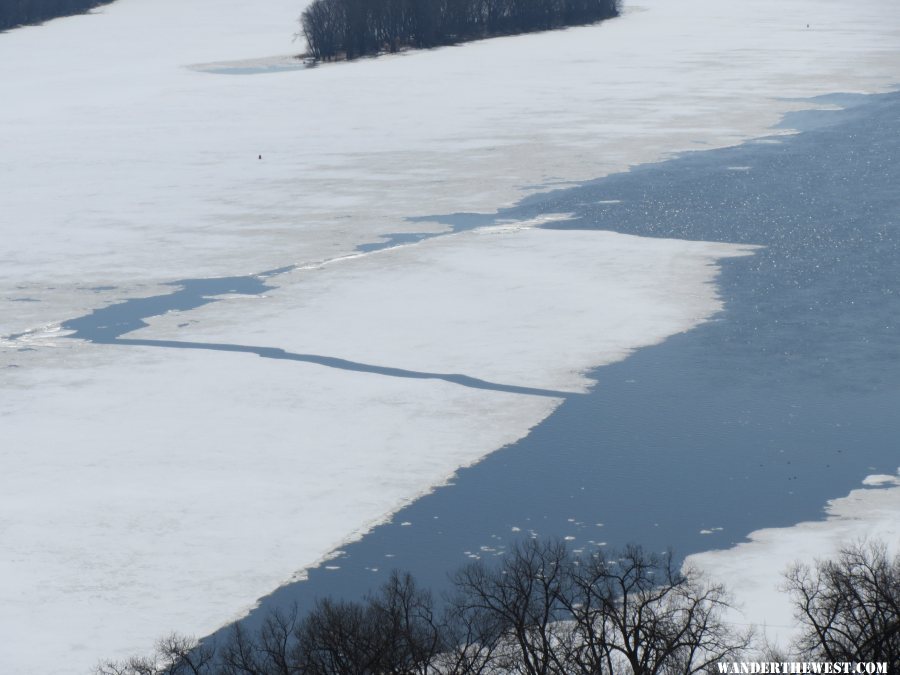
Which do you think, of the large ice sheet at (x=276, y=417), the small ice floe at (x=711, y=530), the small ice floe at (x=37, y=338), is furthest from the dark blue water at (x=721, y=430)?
the small ice floe at (x=37, y=338)

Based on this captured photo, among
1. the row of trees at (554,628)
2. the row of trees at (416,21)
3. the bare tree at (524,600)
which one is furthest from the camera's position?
the row of trees at (416,21)

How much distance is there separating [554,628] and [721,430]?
3.60 m

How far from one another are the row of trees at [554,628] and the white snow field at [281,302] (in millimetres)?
566

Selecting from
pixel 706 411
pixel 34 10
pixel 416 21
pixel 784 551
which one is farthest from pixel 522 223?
pixel 34 10

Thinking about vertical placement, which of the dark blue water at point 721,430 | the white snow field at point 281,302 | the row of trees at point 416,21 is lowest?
the dark blue water at point 721,430

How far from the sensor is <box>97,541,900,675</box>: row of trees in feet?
21.1

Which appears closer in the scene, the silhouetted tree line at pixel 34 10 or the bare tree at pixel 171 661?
the bare tree at pixel 171 661

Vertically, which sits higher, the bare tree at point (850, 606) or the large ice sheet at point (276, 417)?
the large ice sheet at point (276, 417)

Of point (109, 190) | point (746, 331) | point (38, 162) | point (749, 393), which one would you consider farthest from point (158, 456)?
point (38, 162)

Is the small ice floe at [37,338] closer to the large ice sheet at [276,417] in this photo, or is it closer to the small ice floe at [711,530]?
the large ice sheet at [276,417]

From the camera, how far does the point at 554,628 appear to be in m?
6.98

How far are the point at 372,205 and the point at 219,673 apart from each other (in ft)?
40.8

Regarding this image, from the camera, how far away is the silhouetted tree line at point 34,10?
51.3m

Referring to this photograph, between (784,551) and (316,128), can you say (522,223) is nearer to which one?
(784,551)
